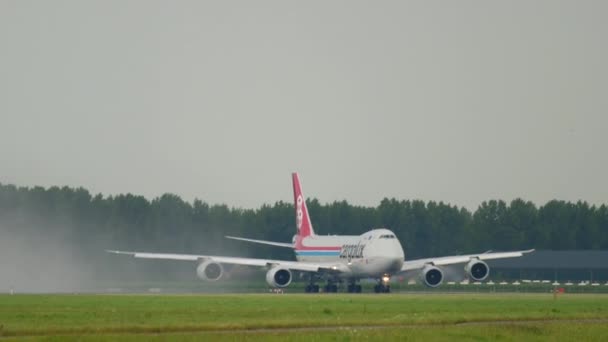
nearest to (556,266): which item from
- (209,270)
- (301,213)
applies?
(301,213)

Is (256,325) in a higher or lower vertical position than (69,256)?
lower

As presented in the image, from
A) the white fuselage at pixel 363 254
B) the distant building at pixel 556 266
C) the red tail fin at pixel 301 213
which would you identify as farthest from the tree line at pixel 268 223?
the white fuselage at pixel 363 254

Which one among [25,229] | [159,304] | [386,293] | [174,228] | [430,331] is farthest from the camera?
[174,228]

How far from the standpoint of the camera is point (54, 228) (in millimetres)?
131000

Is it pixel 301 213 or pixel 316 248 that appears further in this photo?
pixel 301 213

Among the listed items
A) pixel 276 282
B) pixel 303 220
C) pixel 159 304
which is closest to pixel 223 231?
pixel 303 220

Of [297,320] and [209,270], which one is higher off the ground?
[209,270]

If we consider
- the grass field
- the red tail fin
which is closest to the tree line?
the red tail fin

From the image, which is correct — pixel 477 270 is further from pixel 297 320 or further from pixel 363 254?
pixel 297 320

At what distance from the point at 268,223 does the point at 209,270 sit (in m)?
61.6

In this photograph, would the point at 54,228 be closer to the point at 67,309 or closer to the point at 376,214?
the point at 376,214

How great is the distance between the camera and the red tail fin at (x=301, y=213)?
10725 cm

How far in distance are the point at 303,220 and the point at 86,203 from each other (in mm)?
44852

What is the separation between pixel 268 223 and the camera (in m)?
157
